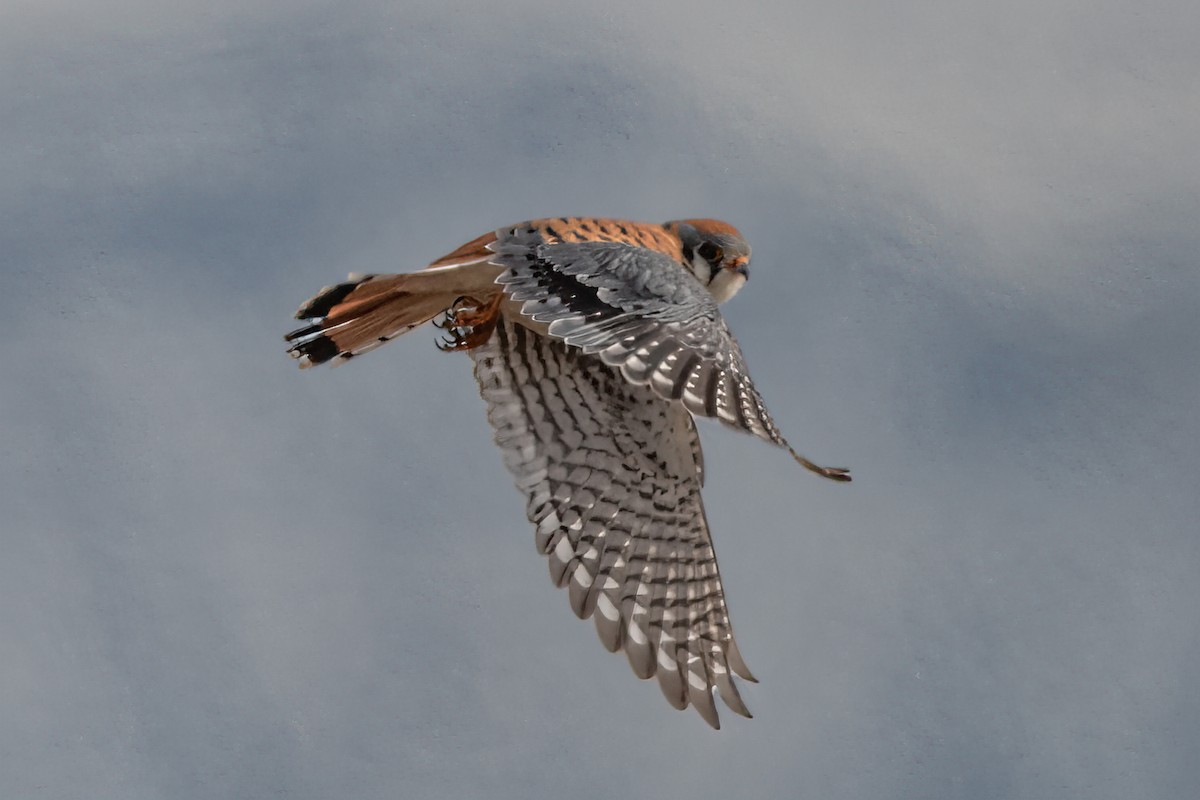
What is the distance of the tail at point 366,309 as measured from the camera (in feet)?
22.2

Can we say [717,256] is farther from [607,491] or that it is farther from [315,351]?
[315,351]

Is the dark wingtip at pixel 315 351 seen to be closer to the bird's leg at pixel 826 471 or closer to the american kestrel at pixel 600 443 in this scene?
the american kestrel at pixel 600 443

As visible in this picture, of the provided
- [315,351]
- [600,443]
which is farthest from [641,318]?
[315,351]

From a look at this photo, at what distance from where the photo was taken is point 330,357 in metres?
6.77

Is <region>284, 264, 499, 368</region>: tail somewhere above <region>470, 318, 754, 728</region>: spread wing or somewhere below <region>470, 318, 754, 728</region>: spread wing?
above

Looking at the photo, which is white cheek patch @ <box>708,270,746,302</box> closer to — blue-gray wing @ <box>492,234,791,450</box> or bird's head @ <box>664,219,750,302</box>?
bird's head @ <box>664,219,750,302</box>

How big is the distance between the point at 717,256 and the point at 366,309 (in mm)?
1606

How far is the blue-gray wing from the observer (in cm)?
548

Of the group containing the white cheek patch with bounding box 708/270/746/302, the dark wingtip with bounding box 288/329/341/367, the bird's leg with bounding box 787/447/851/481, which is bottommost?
the bird's leg with bounding box 787/447/851/481

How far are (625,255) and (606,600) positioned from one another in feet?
5.54

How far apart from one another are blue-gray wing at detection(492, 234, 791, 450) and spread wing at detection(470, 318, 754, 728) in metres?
0.93

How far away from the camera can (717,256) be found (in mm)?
7359

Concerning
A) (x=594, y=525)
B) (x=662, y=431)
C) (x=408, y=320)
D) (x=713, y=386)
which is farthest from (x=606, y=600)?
(x=713, y=386)

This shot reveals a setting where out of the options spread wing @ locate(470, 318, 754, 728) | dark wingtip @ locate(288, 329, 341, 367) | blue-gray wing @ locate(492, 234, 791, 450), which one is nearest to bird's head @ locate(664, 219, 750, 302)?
spread wing @ locate(470, 318, 754, 728)
